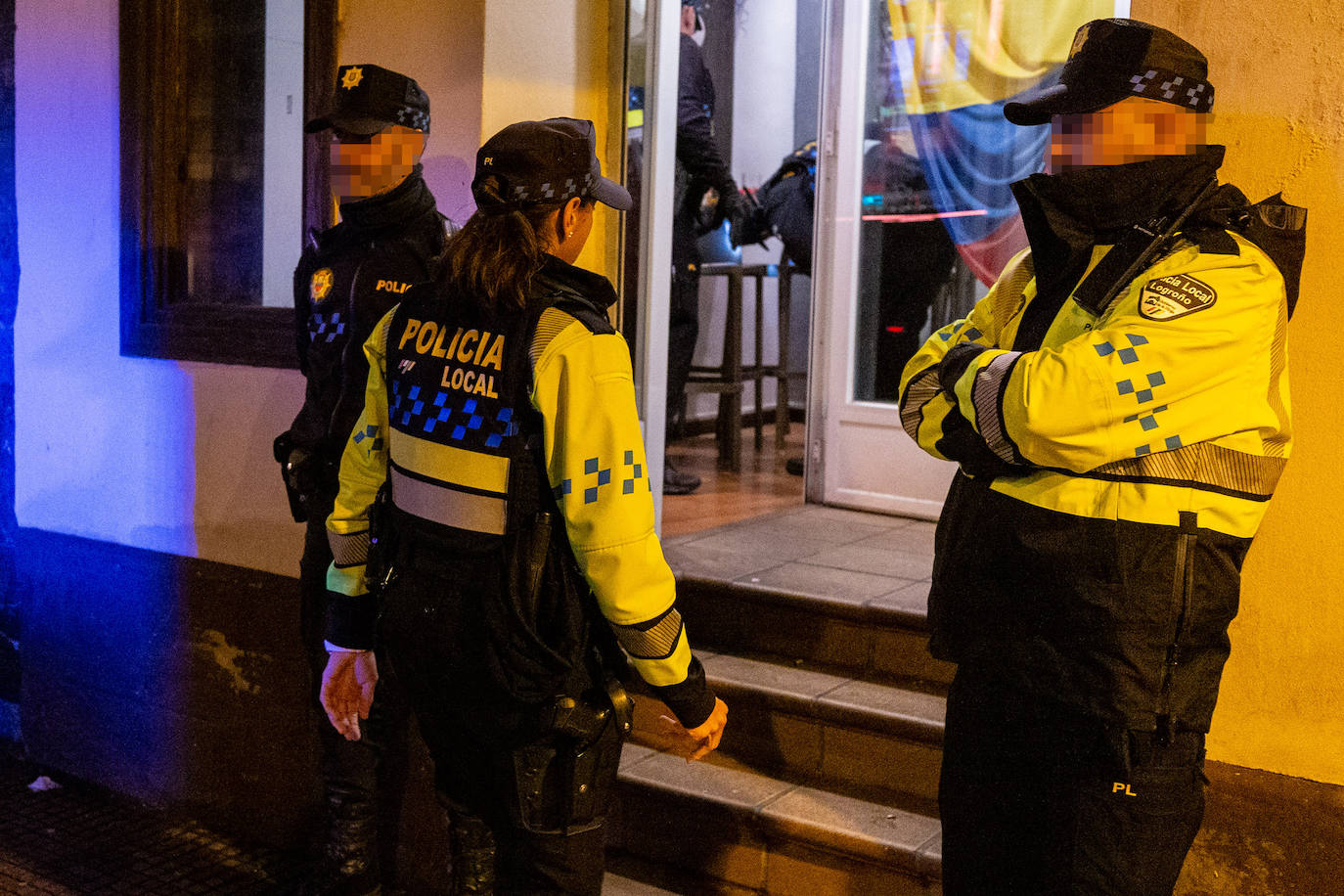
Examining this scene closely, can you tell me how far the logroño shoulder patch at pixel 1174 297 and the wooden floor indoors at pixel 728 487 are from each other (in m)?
3.05

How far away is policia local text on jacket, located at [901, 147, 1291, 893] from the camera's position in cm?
186

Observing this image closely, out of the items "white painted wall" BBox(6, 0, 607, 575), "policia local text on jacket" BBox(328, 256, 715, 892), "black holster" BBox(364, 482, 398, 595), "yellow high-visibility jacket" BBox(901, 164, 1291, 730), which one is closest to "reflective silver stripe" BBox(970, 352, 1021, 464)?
"yellow high-visibility jacket" BBox(901, 164, 1291, 730)

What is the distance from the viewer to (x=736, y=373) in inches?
277

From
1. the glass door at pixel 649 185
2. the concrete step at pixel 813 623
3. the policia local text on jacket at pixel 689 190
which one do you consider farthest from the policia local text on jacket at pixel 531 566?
the policia local text on jacket at pixel 689 190

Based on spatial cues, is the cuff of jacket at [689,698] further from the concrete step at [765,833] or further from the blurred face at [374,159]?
the blurred face at [374,159]

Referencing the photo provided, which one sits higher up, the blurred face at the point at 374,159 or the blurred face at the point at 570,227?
the blurred face at the point at 374,159

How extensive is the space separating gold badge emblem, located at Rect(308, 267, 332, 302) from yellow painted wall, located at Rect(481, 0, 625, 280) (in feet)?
1.93

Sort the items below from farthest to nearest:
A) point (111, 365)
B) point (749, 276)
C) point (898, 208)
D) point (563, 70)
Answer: point (749, 276)
point (898, 208)
point (111, 365)
point (563, 70)

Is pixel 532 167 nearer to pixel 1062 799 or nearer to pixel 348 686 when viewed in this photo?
pixel 348 686

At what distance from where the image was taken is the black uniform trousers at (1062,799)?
1.94 m

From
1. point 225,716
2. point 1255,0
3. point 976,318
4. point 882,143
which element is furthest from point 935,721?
point 882,143

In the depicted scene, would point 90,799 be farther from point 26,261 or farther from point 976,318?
point 976,318

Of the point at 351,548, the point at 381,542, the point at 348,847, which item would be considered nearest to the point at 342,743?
the point at 348,847

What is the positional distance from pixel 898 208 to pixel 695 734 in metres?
3.67
